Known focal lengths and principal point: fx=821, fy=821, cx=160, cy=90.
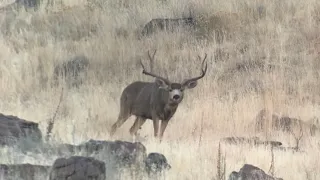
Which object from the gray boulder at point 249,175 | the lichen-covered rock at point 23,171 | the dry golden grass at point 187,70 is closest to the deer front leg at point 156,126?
the dry golden grass at point 187,70

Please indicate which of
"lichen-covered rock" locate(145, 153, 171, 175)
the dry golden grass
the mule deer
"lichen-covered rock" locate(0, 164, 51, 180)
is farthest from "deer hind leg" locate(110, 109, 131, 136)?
"lichen-covered rock" locate(0, 164, 51, 180)

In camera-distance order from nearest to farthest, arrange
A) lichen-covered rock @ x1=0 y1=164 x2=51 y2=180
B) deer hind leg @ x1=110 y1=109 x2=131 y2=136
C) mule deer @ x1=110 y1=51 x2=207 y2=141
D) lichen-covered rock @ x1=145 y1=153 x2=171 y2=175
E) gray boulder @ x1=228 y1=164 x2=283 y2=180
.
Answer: lichen-covered rock @ x1=0 y1=164 x2=51 y2=180, gray boulder @ x1=228 y1=164 x2=283 y2=180, lichen-covered rock @ x1=145 y1=153 x2=171 y2=175, mule deer @ x1=110 y1=51 x2=207 y2=141, deer hind leg @ x1=110 y1=109 x2=131 y2=136

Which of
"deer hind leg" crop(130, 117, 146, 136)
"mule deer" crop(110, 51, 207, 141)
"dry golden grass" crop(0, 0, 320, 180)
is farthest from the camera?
"deer hind leg" crop(130, 117, 146, 136)

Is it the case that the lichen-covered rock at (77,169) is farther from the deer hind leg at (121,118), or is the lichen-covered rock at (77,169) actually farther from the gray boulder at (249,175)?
the deer hind leg at (121,118)

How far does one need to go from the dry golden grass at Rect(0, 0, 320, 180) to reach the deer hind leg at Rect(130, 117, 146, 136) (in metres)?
0.11

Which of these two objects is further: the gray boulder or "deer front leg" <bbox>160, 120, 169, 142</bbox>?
"deer front leg" <bbox>160, 120, 169, 142</bbox>

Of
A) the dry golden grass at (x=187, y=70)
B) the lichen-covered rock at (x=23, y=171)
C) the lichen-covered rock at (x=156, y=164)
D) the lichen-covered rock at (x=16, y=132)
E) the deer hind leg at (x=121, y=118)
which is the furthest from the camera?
the deer hind leg at (x=121, y=118)

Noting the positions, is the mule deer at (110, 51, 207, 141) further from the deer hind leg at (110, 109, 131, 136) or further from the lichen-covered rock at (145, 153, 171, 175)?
the lichen-covered rock at (145, 153, 171, 175)

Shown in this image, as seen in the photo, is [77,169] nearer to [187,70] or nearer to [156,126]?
[156,126]

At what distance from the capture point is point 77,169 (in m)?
6.66

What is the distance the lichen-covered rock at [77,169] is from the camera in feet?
21.8

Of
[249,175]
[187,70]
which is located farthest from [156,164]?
[187,70]

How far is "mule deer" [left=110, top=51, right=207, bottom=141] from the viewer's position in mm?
11008

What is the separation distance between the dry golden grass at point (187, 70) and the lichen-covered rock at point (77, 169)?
Answer: 97 centimetres
